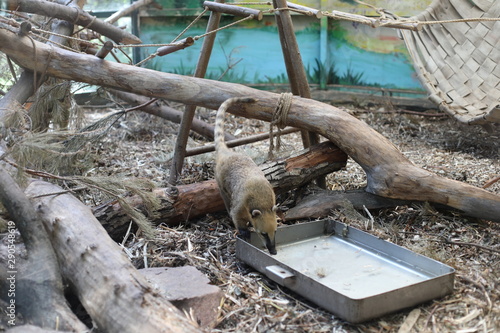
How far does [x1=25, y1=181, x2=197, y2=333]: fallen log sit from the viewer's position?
2598 mm

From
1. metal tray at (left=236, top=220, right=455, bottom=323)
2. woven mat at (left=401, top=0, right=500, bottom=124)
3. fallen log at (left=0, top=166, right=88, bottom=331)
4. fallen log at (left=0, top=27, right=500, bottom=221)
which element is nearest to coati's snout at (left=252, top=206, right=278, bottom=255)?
metal tray at (left=236, top=220, right=455, bottom=323)

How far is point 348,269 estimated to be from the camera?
3.71 meters

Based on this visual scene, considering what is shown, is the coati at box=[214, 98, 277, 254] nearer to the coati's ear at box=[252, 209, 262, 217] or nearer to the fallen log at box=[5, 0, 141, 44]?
the coati's ear at box=[252, 209, 262, 217]

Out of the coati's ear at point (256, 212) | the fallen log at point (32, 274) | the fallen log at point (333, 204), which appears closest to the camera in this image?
the fallen log at point (32, 274)

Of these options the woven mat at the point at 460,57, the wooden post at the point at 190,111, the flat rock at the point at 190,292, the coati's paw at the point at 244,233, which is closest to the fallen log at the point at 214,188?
the coati's paw at the point at 244,233

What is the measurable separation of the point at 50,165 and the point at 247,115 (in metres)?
1.93

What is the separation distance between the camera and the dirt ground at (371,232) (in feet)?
10.3

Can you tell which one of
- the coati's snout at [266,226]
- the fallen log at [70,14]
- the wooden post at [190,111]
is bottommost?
the coati's snout at [266,226]

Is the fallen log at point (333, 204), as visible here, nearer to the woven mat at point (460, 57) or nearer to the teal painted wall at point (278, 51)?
the woven mat at point (460, 57)

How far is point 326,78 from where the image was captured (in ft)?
31.9

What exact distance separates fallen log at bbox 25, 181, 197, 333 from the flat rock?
0.34m

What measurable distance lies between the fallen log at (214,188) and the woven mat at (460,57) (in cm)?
229

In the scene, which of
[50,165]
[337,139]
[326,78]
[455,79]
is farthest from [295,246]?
[326,78]

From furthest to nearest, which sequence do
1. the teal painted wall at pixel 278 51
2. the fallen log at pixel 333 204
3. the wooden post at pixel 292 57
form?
the teal painted wall at pixel 278 51 < the wooden post at pixel 292 57 < the fallen log at pixel 333 204
